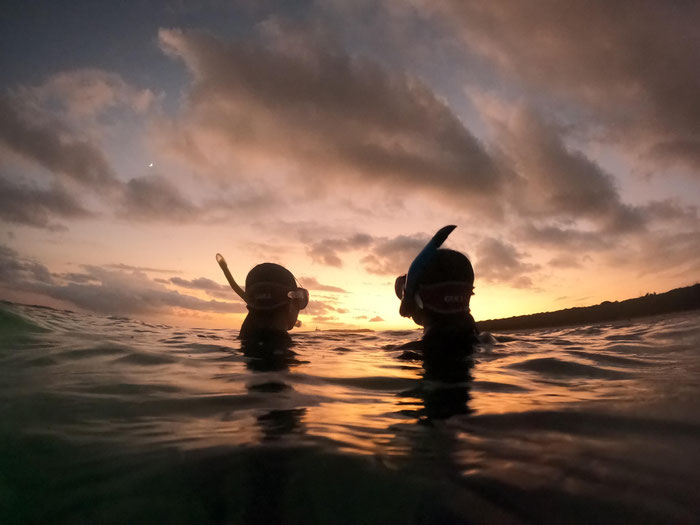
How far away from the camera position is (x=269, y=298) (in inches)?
264

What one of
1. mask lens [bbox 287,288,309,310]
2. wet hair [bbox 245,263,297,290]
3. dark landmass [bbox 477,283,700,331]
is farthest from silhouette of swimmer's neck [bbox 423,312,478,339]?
dark landmass [bbox 477,283,700,331]

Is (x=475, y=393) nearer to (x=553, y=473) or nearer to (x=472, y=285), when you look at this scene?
(x=553, y=473)

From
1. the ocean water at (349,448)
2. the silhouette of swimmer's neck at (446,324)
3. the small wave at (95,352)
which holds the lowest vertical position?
the ocean water at (349,448)

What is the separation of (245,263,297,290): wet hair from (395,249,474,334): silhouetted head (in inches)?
94.8

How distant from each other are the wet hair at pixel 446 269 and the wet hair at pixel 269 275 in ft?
8.25

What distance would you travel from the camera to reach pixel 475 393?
3.00 m

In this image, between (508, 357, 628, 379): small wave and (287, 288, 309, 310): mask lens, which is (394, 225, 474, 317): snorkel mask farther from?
(287, 288, 309, 310): mask lens

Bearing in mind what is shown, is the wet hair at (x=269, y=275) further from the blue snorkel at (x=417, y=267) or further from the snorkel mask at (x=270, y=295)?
the blue snorkel at (x=417, y=267)

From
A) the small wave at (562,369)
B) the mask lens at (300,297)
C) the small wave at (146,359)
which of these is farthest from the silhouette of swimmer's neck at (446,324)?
the small wave at (146,359)

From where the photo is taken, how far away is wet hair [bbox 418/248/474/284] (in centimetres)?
538

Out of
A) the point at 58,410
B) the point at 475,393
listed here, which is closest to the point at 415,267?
the point at 475,393

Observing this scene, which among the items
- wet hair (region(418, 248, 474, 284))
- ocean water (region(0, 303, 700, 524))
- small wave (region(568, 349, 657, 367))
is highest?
wet hair (region(418, 248, 474, 284))

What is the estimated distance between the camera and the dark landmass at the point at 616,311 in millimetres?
11797

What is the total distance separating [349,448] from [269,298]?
5.14 m
